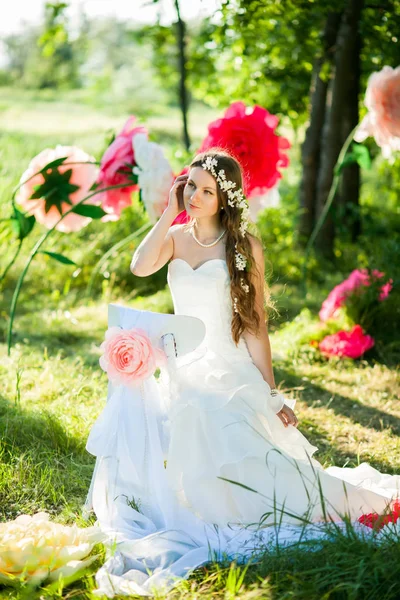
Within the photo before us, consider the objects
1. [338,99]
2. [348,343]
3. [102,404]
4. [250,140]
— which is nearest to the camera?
[250,140]

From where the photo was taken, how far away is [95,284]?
683cm

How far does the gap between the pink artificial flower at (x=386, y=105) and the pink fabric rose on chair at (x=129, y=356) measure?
2.18m

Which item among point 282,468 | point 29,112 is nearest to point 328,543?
point 282,468

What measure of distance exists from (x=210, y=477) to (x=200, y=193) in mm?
1108

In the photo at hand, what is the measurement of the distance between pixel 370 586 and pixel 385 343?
3105mm

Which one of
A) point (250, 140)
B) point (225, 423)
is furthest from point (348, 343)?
point (225, 423)

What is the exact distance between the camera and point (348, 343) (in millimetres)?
4895

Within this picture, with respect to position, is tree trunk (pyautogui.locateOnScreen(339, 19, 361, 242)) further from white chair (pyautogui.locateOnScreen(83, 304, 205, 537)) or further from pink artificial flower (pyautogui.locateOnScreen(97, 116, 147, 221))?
white chair (pyautogui.locateOnScreen(83, 304, 205, 537))

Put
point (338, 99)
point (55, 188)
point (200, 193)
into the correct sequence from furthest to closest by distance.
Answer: point (338, 99) → point (55, 188) → point (200, 193)

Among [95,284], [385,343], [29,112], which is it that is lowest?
[29,112]

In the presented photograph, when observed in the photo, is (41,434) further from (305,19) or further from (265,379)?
(305,19)

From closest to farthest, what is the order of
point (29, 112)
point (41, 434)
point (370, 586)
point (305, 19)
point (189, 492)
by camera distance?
point (370, 586), point (189, 492), point (41, 434), point (305, 19), point (29, 112)

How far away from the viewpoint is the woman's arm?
9.46 ft

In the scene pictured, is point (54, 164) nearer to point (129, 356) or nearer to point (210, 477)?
point (129, 356)
